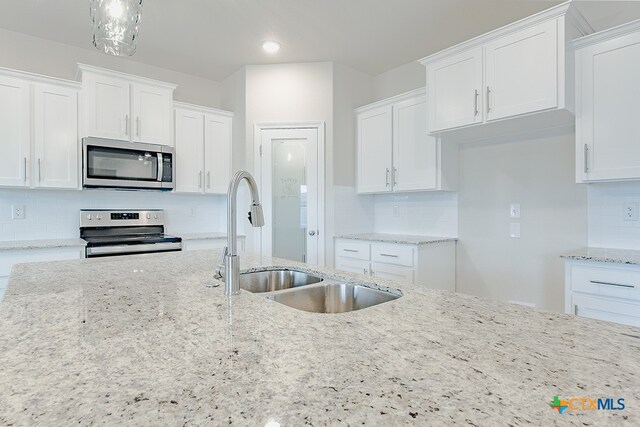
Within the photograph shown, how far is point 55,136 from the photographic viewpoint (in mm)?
3025

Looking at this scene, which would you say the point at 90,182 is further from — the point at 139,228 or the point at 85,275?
the point at 85,275

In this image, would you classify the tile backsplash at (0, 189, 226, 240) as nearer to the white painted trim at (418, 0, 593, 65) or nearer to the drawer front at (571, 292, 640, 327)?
the white painted trim at (418, 0, 593, 65)

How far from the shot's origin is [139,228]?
3.70 m

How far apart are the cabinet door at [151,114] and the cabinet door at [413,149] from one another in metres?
2.26

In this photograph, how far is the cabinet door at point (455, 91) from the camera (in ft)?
8.75

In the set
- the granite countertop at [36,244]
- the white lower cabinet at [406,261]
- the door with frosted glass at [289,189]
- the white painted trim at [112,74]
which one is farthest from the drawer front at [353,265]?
the white painted trim at [112,74]

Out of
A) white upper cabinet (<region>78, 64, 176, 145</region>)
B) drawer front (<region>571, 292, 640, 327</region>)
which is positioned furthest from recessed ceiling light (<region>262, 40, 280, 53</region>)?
drawer front (<region>571, 292, 640, 327</region>)

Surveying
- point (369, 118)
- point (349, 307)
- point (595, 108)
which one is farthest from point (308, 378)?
point (369, 118)

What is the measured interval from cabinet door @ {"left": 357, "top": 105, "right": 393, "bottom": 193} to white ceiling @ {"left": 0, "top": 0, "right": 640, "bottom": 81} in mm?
603

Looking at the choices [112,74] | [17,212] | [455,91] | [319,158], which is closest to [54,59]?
[112,74]

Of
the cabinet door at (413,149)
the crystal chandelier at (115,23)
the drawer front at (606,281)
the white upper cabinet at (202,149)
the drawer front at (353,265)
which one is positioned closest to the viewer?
the crystal chandelier at (115,23)

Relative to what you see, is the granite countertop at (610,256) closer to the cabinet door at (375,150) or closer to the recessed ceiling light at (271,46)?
the cabinet door at (375,150)

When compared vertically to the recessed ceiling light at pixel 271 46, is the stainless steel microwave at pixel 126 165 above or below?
below

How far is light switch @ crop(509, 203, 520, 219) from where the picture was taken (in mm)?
2994
